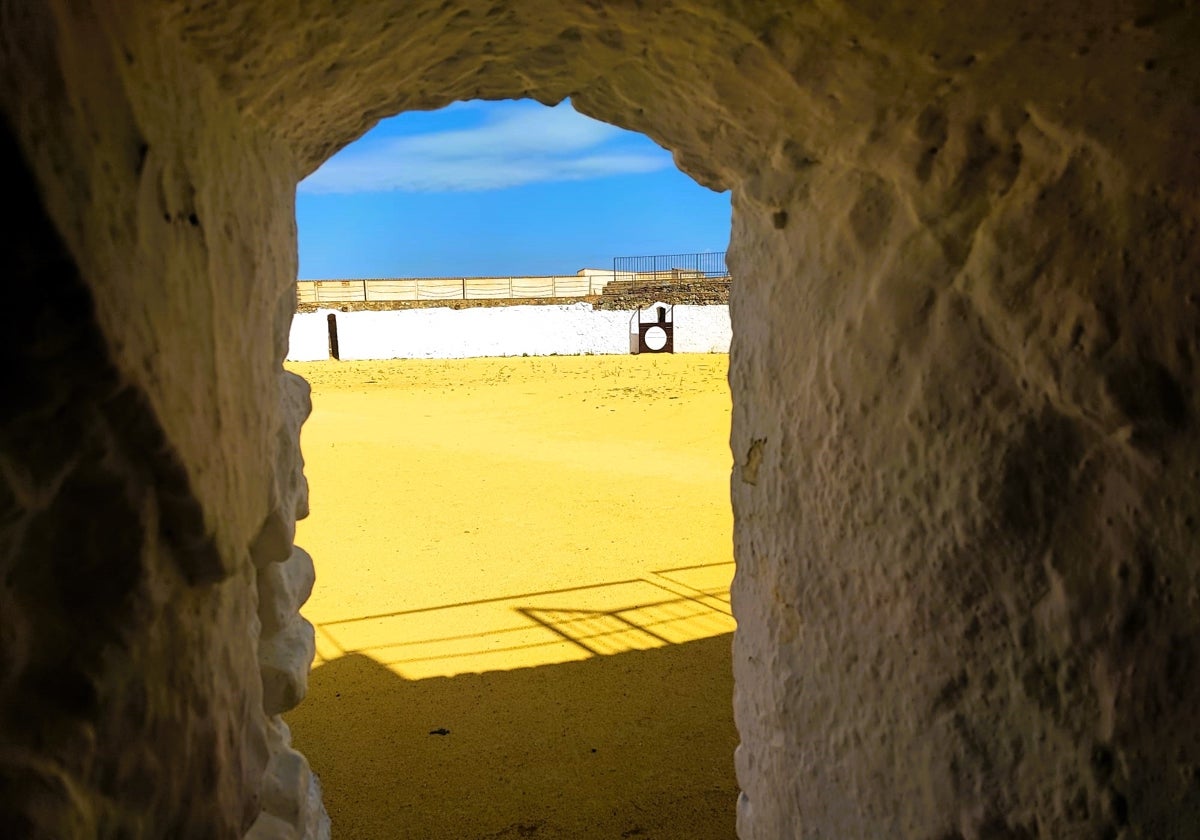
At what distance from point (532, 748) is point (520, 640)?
1181 mm

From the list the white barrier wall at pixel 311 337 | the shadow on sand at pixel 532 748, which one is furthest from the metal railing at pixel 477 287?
the shadow on sand at pixel 532 748

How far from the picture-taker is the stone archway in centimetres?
90

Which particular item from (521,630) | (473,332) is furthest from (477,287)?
(521,630)

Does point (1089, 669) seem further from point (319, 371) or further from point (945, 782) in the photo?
point (319, 371)

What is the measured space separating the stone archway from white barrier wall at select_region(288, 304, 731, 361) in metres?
22.0

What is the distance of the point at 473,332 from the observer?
78.0 ft

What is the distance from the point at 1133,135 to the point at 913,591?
0.71 meters

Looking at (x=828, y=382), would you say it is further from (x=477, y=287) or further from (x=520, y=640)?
(x=477, y=287)

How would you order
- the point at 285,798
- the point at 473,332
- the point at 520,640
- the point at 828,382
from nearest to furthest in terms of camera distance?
1. the point at 828,382
2. the point at 285,798
3. the point at 520,640
4. the point at 473,332

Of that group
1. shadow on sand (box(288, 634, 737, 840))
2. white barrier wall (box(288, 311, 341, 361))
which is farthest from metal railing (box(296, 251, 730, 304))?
shadow on sand (box(288, 634, 737, 840))

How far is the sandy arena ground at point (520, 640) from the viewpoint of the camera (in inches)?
129

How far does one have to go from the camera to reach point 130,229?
977 mm

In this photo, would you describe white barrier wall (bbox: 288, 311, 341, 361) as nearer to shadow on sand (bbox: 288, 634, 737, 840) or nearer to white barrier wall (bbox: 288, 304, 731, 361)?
white barrier wall (bbox: 288, 304, 731, 361)

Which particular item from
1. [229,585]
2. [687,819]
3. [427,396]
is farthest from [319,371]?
[229,585]
